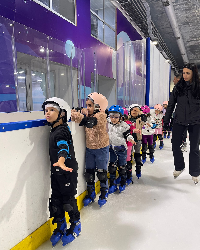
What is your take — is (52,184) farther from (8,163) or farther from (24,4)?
(24,4)

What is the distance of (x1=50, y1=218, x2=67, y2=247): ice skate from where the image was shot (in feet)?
5.12

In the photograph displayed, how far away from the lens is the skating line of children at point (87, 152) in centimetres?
149

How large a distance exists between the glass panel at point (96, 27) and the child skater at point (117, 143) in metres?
3.99

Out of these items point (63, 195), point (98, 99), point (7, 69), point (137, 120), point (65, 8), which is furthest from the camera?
point (65, 8)

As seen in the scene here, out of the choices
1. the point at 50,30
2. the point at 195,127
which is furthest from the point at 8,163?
the point at 50,30

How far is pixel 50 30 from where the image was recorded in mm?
3818

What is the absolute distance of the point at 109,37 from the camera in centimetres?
654

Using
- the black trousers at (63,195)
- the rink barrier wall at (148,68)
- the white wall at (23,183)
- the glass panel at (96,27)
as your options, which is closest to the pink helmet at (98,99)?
the white wall at (23,183)

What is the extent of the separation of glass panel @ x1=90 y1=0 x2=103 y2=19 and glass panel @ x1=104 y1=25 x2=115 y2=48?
1.55 feet

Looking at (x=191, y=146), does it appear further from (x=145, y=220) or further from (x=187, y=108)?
(x=145, y=220)

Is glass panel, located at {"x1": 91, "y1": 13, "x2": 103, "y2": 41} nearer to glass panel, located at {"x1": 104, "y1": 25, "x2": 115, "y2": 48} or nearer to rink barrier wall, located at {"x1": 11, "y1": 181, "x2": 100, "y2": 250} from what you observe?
glass panel, located at {"x1": 104, "y1": 25, "x2": 115, "y2": 48}

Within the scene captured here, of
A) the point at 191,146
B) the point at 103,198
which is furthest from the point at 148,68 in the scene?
the point at 103,198

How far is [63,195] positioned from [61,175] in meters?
0.18

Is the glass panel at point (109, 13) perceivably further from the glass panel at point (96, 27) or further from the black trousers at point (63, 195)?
the black trousers at point (63, 195)
